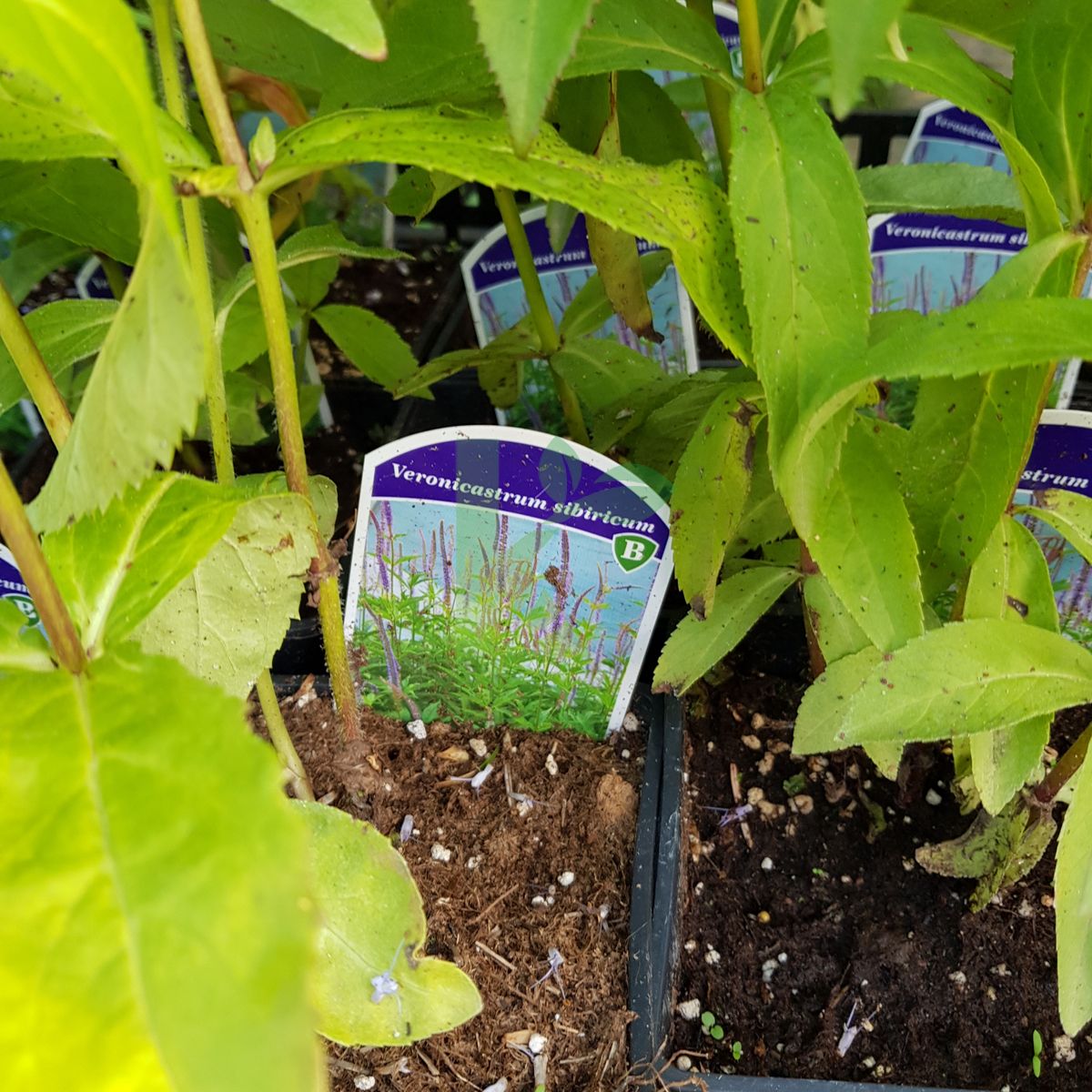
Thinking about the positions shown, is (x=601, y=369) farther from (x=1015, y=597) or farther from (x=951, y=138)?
(x=951, y=138)

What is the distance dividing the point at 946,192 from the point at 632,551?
0.33 metres

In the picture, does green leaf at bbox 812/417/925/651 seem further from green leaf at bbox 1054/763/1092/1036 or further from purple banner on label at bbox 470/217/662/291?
purple banner on label at bbox 470/217/662/291

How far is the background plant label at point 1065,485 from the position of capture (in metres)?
0.74

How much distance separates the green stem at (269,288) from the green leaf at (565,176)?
1cm

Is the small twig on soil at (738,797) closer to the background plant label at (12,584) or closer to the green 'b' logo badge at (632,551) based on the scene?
the green 'b' logo badge at (632,551)

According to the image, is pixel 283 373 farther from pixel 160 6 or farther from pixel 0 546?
pixel 0 546

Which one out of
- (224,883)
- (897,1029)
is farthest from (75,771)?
(897,1029)

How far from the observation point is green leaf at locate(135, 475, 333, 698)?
0.55 m

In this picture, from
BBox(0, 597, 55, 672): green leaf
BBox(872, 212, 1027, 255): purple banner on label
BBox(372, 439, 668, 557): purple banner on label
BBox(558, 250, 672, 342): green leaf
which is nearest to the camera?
BBox(0, 597, 55, 672): green leaf

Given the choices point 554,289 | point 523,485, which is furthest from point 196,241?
point 554,289

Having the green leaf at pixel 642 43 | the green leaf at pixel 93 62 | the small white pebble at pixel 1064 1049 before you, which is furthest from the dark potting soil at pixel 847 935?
the green leaf at pixel 93 62

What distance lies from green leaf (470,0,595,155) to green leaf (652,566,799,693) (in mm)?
456

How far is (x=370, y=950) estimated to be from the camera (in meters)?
0.60

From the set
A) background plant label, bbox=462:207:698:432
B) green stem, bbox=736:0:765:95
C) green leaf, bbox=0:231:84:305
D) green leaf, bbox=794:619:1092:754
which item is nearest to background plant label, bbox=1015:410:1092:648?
green leaf, bbox=794:619:1092:754
